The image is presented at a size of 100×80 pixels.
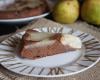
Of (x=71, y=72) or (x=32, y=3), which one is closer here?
(x=71, y=72)

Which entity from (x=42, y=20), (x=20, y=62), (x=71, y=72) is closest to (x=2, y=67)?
(x=20, y=62)

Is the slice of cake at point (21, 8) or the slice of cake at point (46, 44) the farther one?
the slice of cake at point (21, 8)

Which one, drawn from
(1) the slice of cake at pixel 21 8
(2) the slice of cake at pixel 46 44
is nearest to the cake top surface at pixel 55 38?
(2) the slice of cake at pixel 46 44

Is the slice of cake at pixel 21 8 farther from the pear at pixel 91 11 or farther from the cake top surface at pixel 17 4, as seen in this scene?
the pear at pixel 91 11

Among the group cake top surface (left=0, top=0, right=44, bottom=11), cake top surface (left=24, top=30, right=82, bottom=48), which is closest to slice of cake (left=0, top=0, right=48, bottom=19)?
cake top surface (left=0, top=0, right=44, bottom=11)

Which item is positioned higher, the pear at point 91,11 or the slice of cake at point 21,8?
the slice of cake at point 21,8

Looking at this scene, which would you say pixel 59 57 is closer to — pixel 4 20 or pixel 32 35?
pixel 32 35

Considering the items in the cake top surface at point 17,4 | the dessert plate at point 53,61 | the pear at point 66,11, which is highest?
the dessert plate at point 53,61
